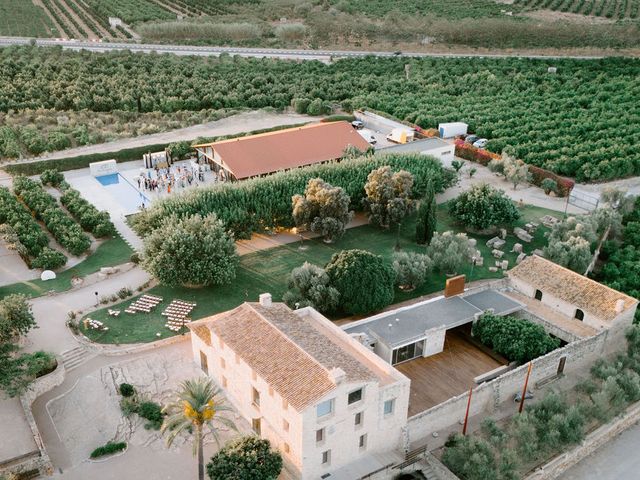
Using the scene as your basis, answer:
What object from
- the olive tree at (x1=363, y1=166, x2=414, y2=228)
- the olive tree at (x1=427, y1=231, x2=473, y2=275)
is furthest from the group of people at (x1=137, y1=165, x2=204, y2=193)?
the olive tree at (x1=427, y1=231, x2=473, y2=275)

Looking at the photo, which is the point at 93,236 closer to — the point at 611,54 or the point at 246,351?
the point at 246,351

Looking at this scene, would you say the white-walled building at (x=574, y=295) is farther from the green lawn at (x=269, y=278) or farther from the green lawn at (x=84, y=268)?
the green lawn at (x=84, y=268)

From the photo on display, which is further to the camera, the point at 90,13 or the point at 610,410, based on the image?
the point at 90,13

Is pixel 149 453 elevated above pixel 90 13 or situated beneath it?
situated beneath

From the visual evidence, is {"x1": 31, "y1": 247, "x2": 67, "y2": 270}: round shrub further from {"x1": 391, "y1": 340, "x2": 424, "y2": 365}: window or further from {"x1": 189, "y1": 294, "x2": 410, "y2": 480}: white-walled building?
{"x1": 391, "y1": 340, "x2": 424, "y2": 365}: window

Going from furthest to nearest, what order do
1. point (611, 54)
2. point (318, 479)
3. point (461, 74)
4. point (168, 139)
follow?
1. point (611, 54)
2. point (461, 74)
3. point (168, 139)
4. point (318, 479)

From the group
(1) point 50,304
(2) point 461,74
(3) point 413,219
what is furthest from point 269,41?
(1) point 50,304

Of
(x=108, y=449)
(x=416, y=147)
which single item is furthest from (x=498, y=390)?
(x=416, y=147)

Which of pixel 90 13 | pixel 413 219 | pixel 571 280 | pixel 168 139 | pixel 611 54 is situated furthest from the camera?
pixel 90 13
